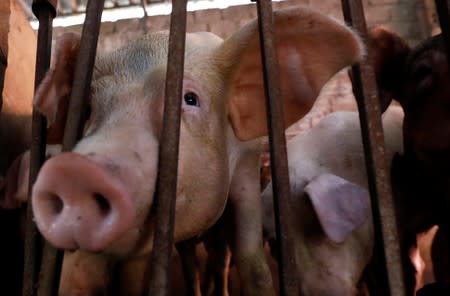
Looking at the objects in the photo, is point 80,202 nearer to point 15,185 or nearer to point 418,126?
point 15,185

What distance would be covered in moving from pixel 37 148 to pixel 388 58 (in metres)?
1.57

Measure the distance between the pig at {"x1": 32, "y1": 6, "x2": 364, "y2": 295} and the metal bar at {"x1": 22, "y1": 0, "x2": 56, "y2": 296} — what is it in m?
0.06

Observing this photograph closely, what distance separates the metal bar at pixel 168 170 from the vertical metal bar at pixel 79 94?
23cm

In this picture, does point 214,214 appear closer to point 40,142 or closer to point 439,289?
point 40,142

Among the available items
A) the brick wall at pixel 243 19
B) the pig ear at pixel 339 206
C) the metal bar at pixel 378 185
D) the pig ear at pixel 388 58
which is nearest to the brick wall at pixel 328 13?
the brick wall at pixel 243 19

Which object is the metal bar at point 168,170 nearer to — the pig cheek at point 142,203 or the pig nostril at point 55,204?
the pig cheek at point 142,203

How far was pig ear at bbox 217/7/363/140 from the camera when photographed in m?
1.43

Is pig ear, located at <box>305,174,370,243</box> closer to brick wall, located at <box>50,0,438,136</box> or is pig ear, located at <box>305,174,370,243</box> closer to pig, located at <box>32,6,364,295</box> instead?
pig, located at <box>32,6,364,295</box>

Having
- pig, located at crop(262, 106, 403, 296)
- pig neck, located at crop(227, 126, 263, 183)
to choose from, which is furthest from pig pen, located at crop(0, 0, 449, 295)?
pig neck, located at crop(227, 126, 263, 183)

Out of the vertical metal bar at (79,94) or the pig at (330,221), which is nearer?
the vertical metal bar at (79,94)

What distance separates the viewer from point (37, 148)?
145 cm

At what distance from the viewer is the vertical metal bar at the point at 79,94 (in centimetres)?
122

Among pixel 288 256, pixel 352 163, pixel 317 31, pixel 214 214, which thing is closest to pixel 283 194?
pixel 288 256

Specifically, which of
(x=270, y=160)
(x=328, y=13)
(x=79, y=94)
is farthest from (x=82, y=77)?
(x=328, y=13)
